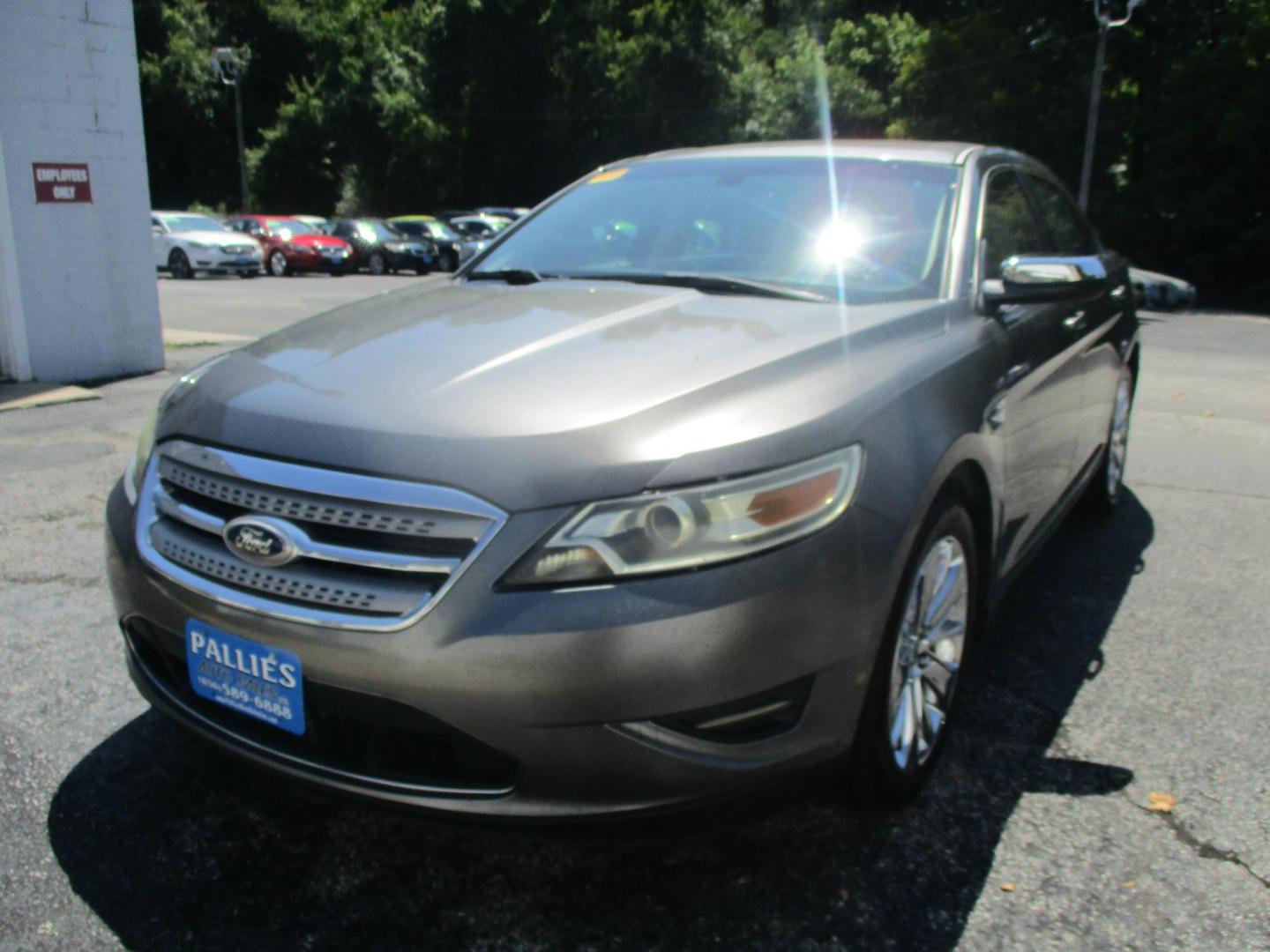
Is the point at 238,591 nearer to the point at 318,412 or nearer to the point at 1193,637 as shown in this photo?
the point at 318,412

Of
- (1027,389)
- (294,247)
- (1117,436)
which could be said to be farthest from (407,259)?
(1027,389)

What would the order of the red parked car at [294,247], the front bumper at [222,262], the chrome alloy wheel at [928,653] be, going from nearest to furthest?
the chrome alloy wheel at [928,653]
the front bumper at [222,262]
the red parked car at [294,247]

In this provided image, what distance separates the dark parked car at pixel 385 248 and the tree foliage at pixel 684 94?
1229cm

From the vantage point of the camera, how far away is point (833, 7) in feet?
147

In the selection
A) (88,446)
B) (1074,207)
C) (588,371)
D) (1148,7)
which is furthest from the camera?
(1148,7)

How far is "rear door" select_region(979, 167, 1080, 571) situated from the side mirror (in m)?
0.06

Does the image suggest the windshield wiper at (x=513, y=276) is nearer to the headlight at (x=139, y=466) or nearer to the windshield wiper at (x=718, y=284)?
the windshield wiper at (x=718, y=284)

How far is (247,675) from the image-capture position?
2.21 meters

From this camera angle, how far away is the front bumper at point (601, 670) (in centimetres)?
198

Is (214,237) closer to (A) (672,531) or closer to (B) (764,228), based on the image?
(B) (764,228)

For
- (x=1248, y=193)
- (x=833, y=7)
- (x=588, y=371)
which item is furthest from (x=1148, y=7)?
(x=588, y=371)

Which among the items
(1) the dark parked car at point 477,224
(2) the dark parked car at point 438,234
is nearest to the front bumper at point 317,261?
(2) the dark parked car at point 438,234

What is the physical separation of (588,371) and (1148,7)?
2914 centimetres

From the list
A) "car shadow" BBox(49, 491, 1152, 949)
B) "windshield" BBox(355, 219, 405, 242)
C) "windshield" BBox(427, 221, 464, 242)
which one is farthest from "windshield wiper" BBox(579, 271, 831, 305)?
"windshield" BBox(355, 219, 405, 242)
